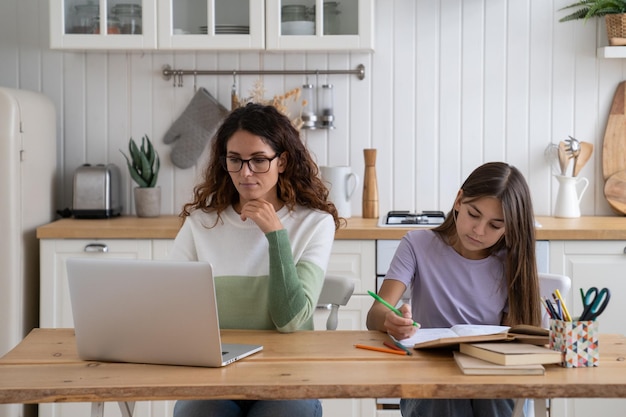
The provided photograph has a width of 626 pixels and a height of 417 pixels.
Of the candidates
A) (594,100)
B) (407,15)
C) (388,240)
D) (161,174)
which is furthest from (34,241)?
(594,100)

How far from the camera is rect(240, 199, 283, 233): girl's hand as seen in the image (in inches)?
89.1

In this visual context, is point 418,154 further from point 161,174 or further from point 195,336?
point 195,336

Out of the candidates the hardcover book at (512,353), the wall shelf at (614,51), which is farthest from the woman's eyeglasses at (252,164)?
the wall shelf at (614,51)

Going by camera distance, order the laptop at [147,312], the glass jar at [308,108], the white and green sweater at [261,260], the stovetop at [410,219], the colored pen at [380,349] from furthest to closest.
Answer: the glass jar at [308,108] < the stovetop at [410,219] < the white and green sweater at [261,260] < the colored pen at [380,349] < the laptop at [147,312]

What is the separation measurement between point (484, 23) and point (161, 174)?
4.95 feet

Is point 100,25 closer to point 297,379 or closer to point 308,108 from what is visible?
point 308,108

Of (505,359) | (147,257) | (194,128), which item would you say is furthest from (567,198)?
(505,359)

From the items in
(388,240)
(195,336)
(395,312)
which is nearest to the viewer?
(195,336)

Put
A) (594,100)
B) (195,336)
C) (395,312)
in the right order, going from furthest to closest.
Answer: (594,100) → (395,312) → (195,336)

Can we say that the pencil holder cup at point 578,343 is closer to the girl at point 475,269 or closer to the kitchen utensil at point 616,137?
the girl at point 475,269

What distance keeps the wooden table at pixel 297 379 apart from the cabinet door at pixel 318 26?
76.7 inches

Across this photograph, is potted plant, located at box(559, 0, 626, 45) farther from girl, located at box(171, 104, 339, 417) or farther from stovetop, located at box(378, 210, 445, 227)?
girl, located at box(171, 104, 339, 417)

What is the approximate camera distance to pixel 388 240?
348 centimetres

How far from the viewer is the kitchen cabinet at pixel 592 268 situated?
11.3 ft
